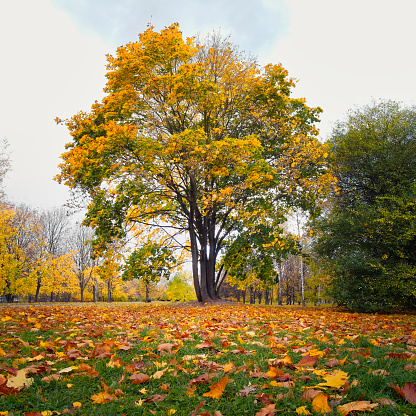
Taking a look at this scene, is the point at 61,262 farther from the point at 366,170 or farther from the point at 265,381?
the point at 265,381

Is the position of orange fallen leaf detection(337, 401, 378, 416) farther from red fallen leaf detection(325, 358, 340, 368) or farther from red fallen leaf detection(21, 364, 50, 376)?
red fallen leaf detection(21, 364, 50, 376)

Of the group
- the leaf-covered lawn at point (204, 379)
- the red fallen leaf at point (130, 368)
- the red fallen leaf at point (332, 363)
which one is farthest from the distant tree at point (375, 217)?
the red fallen leaf at point (130, 368)

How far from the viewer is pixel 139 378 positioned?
2.22 m

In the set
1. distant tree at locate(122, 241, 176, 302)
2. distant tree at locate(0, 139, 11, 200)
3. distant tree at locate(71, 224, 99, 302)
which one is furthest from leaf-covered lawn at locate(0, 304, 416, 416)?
distant tree at locate(71, 224, 99, 302)

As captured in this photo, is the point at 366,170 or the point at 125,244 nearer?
the point at 125,244

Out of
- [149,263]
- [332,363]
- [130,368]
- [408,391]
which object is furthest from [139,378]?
[149,263]

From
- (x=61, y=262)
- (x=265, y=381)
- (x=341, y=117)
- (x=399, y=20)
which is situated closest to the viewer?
(x=265, y=381)

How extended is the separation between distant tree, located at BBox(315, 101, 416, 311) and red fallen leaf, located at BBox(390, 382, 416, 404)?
9.42m

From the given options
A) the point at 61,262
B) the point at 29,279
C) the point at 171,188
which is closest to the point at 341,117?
the point at 171,188

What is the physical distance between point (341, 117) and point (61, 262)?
23260mm

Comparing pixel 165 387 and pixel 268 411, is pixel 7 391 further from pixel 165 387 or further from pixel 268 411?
pixel 268 411

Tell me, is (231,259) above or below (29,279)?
above

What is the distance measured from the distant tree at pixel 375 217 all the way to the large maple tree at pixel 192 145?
1.98 m

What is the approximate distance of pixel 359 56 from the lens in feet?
52.1
